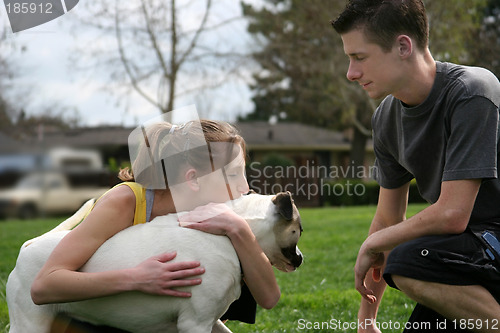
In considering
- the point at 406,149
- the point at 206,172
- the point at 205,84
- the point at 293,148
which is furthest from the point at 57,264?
the point at 293,148

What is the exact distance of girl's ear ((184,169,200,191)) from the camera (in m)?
2.59

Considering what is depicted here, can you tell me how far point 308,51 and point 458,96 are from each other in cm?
2066

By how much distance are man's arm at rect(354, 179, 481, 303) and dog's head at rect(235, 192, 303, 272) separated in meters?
0.37

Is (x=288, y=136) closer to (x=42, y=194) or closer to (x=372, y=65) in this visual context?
(x=372, y=65)

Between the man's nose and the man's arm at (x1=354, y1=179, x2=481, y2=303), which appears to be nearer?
the man's arm at (x1=354, y1=179, x2=481, y2=303)

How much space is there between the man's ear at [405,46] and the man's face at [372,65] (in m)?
0.02

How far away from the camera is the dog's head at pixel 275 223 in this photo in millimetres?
2570

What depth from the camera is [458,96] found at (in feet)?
8.34

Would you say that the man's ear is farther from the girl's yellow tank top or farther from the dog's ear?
the girl's yellow tank top

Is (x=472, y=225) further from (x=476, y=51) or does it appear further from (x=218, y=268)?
(x=476, y=51)
